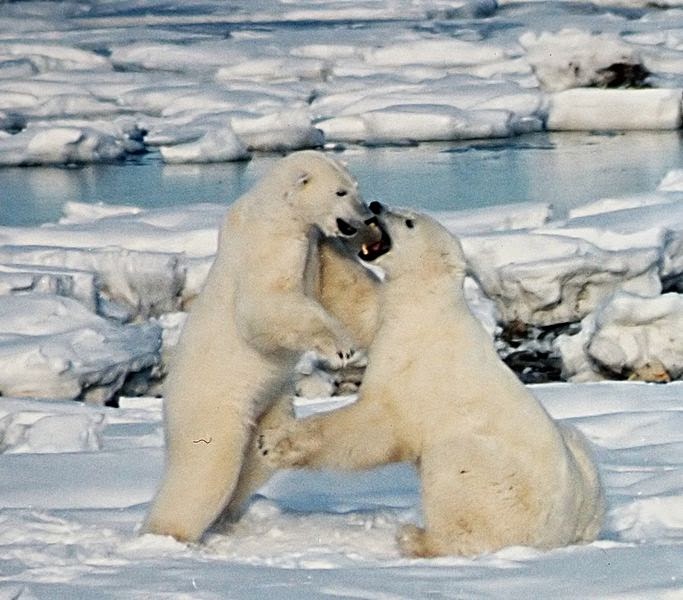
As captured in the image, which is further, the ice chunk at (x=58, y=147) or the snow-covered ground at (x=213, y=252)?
the ice chunk at (x=58, y=147)

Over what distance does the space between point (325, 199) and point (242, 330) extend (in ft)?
1.44

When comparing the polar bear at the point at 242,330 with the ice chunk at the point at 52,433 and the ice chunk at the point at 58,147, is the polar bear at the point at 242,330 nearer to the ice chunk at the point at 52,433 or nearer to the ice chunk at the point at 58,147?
the ice chunk at the point at 52,433

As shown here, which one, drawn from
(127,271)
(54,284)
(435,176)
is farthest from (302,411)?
(435,176)

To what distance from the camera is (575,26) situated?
26.6 m

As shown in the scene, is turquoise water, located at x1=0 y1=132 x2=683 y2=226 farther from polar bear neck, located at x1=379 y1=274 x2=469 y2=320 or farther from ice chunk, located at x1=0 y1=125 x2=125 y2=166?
polar bear neck, located at x1=379 y1=274 x2=469 y2=320

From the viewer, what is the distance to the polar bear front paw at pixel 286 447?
13.0ft

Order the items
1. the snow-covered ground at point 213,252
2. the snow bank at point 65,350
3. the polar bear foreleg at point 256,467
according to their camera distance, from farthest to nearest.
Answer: the snow bank at point 65,350 → the polar bear foreleg at point 256,467 → the snow-covered ground at point 213,252

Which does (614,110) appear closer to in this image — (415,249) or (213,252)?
(213,252)

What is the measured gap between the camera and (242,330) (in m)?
4.10

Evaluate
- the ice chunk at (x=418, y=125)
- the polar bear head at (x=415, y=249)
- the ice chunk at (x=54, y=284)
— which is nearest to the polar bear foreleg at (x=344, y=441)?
the polar bear head at (x=415, y=249)

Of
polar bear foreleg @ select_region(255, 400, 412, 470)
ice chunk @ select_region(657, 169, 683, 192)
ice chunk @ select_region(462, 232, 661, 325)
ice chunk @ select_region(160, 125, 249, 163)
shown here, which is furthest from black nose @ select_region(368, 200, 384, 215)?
ice chunk @ select_region(160, 125, 249, 163)

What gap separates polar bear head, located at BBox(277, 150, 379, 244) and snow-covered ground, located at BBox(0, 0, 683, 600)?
0.72 metres

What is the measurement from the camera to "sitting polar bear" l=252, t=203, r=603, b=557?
3.90 metres

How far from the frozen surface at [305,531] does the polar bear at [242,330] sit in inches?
7.4
